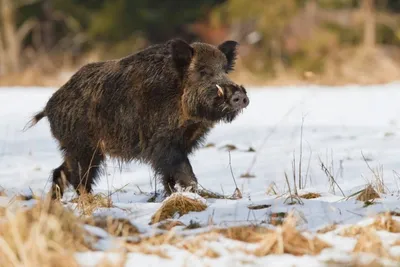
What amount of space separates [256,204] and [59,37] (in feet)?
106

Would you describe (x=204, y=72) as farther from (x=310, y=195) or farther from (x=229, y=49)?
(x=310, y=195)

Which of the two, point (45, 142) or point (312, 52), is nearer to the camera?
point (45, 142)

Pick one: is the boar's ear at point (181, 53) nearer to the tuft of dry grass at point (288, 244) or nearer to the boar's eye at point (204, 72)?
the boar's eye at point (204, 72)

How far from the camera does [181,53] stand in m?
6.30

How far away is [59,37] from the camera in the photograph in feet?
Answer: 119

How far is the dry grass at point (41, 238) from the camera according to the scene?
350 cm

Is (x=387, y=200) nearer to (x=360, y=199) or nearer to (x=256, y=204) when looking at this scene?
(x=360, y=199)

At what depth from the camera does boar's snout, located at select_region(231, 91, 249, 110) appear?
6.03m

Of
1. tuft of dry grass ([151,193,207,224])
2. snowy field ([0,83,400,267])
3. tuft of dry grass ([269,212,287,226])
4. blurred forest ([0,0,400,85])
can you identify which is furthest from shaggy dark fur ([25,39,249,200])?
blurred forest ([0,0,400,85])

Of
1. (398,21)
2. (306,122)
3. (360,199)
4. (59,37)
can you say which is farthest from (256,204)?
(59,37)

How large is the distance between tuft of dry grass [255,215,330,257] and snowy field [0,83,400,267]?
5cm

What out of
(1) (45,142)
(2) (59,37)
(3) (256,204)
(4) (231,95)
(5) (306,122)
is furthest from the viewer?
(2) (59,37)

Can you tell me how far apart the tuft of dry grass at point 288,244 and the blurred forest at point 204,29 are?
21.2 metres

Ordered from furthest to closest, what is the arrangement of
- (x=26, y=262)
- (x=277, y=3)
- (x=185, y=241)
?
(x=277, y=3), (x=185, y=241), (x=26, y=262)
